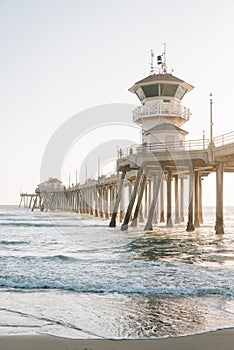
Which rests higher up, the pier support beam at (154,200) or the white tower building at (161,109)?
the white tower building at (161,109)

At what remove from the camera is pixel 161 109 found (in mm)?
30594

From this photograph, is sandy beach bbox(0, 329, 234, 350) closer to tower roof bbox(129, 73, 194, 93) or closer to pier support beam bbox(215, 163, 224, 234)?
pier support beam bbox(215, 163, 224, 234)

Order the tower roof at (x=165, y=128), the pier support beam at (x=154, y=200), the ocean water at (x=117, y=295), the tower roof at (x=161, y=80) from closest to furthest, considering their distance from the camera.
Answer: the ocean water at (x=117, y=295) → the pier support beam at (x=154, y=200) → the tower roof at (x=165, y=128) → the tower roof at (x=161, y=80)

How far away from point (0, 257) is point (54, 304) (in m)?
7.48

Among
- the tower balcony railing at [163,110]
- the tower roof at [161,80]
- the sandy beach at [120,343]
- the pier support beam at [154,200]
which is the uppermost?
the tower roof at [161,80]

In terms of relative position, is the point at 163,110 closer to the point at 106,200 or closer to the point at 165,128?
the point at 165,128

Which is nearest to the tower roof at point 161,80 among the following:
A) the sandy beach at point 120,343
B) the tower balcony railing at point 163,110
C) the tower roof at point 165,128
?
the tower balcony railing at point 163,110

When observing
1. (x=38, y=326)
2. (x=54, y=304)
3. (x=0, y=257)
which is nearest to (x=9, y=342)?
(x=38, y=326)

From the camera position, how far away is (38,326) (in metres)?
5.75

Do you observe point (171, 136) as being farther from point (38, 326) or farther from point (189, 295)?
point (38, 326)

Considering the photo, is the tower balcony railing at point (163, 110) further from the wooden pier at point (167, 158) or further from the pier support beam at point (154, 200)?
the pier support beam at point (154, 200)

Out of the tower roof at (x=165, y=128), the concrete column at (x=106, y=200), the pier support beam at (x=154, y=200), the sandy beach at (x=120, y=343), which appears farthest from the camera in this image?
the concrete column at (x=106, y=200)

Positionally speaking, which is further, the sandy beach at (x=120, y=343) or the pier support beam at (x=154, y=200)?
the pier support beam at (x=154, y=200)

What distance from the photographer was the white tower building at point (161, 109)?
30516mm
